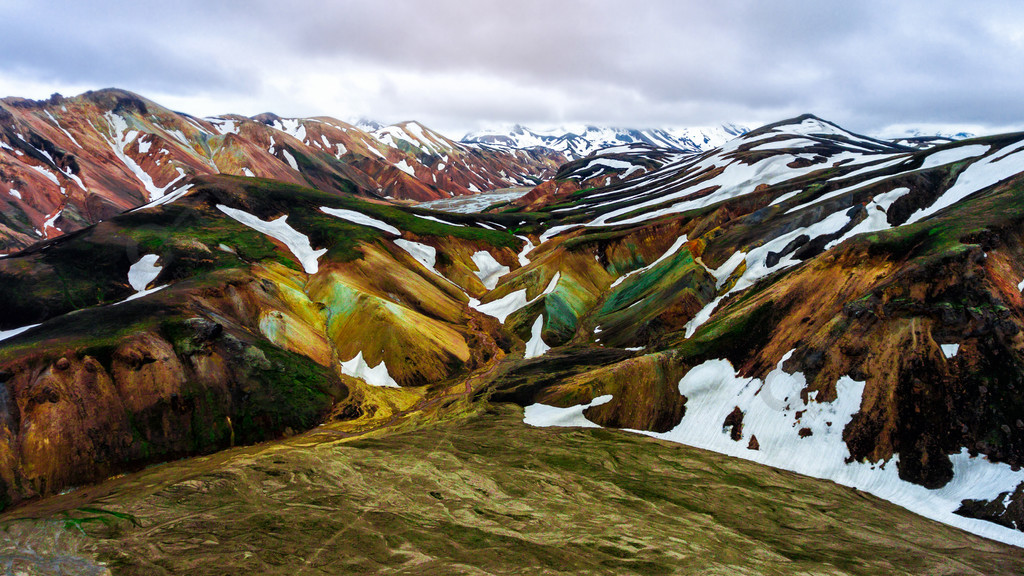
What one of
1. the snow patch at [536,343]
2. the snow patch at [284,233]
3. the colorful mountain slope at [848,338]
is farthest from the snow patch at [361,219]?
the snow patch at [536,343]

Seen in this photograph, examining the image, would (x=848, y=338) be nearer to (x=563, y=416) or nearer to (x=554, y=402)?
(x=563, y=416)

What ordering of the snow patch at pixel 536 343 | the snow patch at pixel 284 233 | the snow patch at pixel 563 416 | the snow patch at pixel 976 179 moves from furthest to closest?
the snow patch at pixel 284 233, the snow patch at pixel 536 343, the snow patch at pixel 976 179, the snow patch at pixel 563 416

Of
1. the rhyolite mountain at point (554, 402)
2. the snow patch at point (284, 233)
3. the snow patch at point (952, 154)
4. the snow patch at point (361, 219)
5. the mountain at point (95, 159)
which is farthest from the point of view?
the mountain at point (95, 159)

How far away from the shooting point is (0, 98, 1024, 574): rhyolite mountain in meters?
22.2

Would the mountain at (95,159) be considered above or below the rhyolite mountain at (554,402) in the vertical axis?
above

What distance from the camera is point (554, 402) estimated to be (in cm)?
4019

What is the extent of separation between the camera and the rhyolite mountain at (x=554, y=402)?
2217 centimetres

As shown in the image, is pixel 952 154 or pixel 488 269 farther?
pixel 488 269

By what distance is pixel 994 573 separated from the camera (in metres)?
19.0

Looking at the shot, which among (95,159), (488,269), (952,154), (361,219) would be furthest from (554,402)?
(95,159)

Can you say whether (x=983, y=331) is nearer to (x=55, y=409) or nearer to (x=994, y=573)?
(x=994, y=573)

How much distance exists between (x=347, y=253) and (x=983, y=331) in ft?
209

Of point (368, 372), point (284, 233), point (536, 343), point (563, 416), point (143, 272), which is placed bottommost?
point (368, 372)

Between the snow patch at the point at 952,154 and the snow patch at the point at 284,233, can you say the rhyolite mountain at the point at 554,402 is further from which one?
the snow patch at the point at 952,154
